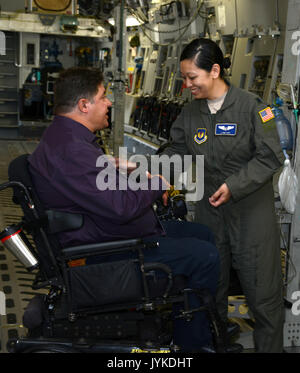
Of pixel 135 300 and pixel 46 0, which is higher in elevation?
pixel 46 0

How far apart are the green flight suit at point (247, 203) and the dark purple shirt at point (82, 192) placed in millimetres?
521

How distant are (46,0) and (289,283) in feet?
22.4

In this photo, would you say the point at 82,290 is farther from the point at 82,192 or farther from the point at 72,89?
the point at 72,89

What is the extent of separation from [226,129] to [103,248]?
0.95 meters

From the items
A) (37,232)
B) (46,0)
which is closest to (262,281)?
(37,232)

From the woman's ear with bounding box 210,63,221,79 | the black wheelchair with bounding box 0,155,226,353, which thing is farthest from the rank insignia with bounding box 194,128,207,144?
the black wheelchair with bounding box 0,155,226,353

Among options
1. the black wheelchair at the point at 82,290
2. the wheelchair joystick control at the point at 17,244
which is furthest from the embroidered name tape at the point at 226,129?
the wheelchair joystick control at the point at 17,244

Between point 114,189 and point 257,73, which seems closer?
point 114,189

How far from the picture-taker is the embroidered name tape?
2777 millimetres

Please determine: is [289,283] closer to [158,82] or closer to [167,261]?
[167,261]

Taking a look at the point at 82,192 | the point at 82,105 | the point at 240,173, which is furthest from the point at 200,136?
the point at 82,192

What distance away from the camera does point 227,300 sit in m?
3.16

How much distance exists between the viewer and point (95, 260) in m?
2.47

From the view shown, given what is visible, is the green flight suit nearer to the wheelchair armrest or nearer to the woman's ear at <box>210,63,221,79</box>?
the woman's ear at <box>210,63,221,79</box>
